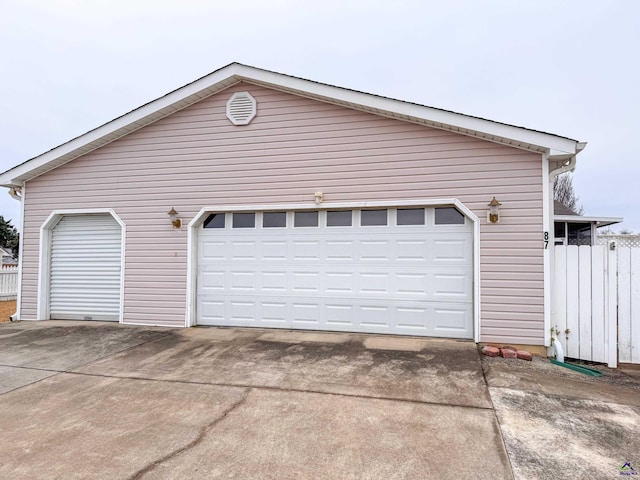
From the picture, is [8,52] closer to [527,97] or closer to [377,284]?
[377,284]

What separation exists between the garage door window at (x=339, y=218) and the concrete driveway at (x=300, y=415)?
2.21 m

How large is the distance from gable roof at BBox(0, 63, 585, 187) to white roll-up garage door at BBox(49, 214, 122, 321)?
4.56 ft

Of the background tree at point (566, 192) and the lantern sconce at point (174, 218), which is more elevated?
the background tree at point (566, 192)

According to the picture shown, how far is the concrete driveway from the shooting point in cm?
228

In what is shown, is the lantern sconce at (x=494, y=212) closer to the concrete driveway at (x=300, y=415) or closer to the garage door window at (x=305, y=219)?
the concrete driveway at (x=300, y=415)

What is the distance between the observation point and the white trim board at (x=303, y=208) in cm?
534

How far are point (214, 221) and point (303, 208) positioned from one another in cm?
192

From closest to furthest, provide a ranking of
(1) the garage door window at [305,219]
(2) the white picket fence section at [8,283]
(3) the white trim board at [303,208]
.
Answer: (3) the white trim board at [303,208] → (1) the garage door window at [305,219] → (2) the white picket fence section at [8,283]

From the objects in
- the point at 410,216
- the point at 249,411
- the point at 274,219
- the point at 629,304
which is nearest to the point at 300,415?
the point at 249,411

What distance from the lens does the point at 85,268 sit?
24.0 feet

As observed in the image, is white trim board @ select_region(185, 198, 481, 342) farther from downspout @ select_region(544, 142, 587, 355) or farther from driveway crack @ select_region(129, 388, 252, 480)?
driveway crack @ select_region(129, 388, 252, 480)

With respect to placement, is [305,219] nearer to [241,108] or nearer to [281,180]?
[281,180]

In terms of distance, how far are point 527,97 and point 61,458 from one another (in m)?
17.8

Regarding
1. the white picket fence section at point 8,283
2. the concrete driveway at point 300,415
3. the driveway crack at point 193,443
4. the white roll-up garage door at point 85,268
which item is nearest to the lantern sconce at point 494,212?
the concrete driveway at point 300,415
